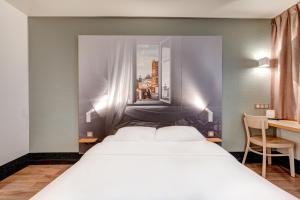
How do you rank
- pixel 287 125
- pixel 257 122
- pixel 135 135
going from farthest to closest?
pixel 257 122 < pixel 287 125 < pixel 135 135

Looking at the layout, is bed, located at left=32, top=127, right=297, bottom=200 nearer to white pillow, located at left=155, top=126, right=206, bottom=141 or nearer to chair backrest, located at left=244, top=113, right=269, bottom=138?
white pillow, located at left=155, top=126, right=206, bottom=141

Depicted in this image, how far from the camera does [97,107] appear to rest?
304 centimetres

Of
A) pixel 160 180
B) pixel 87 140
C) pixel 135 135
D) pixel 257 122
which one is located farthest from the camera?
pixel 87 140

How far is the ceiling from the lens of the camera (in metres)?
2.66

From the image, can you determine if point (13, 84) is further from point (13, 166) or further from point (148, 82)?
point (148, 82)

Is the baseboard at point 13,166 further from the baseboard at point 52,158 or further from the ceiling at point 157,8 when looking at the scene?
the ceiling at point 157,8

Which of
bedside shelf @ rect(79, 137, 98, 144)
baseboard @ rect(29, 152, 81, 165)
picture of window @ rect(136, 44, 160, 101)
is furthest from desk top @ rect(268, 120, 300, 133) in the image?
baseboard @ rect(29, 152, 81, 165)

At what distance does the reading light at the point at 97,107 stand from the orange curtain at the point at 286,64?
268 cm

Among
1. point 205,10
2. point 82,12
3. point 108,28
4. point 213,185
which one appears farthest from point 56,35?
point 213,185

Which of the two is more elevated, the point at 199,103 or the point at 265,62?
the point at 265,62

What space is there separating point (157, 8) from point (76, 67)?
1.54m

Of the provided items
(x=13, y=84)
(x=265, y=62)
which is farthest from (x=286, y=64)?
(x=13, y=84)

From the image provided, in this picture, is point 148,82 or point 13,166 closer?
point 13,166

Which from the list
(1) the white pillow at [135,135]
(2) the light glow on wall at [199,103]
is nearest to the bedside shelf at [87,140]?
(1) the white pillow at [135,135]
